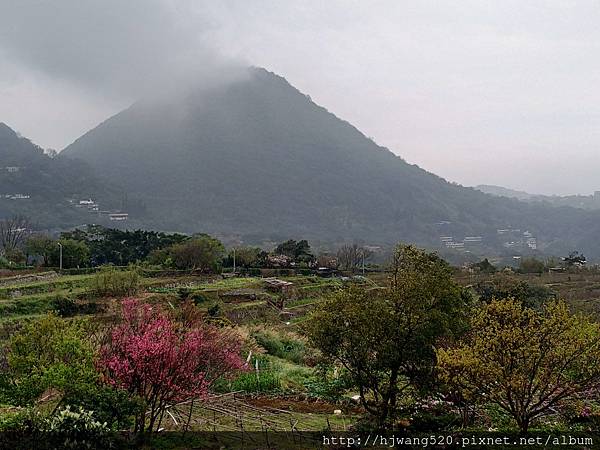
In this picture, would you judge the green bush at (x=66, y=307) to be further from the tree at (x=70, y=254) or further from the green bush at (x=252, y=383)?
the tree at (x=70, y=254)

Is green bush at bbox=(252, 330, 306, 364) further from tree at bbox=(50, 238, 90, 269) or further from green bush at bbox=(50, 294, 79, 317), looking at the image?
tree at bbox=(50, 238, 90, 269)

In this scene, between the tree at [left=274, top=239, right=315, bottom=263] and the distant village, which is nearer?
the tree at [left=274, top=239, right=315, bottom=263]

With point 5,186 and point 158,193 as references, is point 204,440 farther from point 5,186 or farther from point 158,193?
point 158,193

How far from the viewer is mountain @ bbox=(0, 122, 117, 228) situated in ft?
316

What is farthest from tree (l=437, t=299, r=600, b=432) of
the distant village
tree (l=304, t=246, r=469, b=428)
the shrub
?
the distant village

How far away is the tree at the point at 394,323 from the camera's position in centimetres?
891

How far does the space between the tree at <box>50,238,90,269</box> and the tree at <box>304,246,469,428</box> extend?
33.4 meters

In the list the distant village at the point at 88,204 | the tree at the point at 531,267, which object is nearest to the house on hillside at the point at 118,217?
the distant village at the point at 88,204

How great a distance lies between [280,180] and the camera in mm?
153625

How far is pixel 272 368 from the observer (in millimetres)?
14539

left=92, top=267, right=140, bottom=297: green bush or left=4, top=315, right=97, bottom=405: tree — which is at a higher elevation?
left=4, top=315, right=97, bottom=405: tree

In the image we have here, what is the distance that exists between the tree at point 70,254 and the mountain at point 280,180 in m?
75.7

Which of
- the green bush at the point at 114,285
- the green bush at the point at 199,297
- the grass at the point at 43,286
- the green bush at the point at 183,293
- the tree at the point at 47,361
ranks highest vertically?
the tree at the point at 47,361

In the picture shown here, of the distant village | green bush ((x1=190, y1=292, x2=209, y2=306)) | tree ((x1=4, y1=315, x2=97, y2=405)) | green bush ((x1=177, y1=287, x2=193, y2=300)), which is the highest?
the distant village
